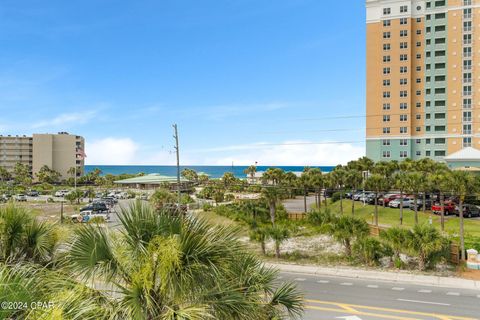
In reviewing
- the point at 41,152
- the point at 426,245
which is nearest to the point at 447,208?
the point at 426,245

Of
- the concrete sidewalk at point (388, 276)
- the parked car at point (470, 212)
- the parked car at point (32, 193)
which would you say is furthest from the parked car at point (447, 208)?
the parked car at point (32, 193)

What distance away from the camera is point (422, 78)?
80125mm

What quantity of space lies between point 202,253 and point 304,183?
51.9 metres

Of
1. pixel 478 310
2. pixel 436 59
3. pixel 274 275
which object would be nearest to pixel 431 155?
pixel 436 59

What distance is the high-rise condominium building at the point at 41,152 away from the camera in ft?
445

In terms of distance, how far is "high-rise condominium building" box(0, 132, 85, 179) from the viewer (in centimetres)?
13562

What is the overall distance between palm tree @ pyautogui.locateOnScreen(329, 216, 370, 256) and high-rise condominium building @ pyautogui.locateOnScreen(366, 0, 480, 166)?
192 ft

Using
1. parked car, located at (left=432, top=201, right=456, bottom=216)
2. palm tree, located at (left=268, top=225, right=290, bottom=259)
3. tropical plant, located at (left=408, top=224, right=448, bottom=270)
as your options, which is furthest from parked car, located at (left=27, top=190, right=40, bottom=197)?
tropical plant, located at (left=408, top=224, right=448, bottom=270)

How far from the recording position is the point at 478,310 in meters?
16.8

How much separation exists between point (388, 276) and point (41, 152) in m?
137

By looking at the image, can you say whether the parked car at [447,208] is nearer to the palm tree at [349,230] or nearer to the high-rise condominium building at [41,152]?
the palm tree at [349,230]

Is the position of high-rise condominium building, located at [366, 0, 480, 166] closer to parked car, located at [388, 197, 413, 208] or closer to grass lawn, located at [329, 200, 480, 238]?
parked car, located at [388, 197, 413, 208]

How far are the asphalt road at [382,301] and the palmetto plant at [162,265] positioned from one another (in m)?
10.9

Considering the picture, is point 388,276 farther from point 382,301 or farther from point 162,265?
point 162,265
